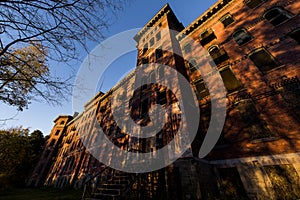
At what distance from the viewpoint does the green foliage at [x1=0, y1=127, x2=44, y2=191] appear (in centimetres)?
1792

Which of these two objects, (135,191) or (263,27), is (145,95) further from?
(263,27)

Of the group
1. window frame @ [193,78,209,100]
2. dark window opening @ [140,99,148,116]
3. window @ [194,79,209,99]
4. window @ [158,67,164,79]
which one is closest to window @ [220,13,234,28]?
window frame @ [193,78,209,100]

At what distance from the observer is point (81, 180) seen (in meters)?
18.0

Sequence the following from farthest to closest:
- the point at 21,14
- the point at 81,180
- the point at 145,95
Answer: the point at 81,180
the point at 145,95
the point at 21,14

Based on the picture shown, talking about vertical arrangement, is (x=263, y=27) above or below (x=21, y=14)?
above

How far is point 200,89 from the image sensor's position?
463 inches

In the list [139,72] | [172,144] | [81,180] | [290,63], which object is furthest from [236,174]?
[81,180]

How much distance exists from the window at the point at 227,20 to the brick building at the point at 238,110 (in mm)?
101

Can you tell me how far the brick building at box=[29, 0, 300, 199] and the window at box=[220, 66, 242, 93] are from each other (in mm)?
66

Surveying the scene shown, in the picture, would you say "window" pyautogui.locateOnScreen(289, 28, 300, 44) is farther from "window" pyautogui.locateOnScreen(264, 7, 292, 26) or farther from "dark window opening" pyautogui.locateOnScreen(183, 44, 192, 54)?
"dark window opening" pyautogui.locateOnScreen(183, 44, 192, 54)

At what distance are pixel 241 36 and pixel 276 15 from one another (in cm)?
248

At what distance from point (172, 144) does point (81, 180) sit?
16332 millimetres

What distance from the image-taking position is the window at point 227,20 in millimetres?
13141

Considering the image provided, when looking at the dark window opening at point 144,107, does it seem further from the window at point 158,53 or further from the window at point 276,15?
the window at point 276,15
